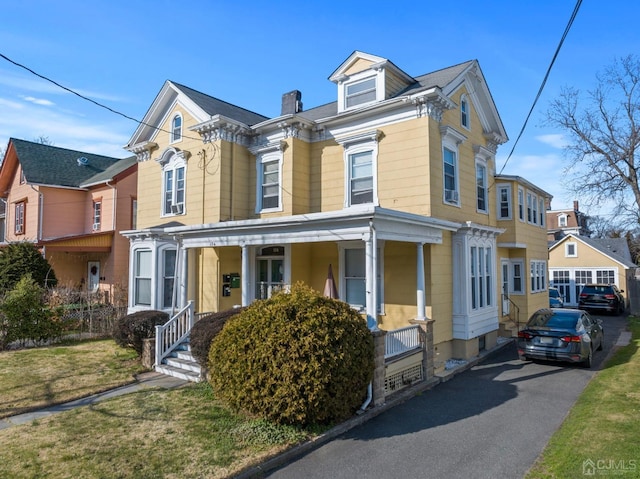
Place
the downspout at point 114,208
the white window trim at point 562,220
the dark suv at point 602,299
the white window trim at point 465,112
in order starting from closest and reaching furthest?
the white window trim at point 465,112
the downspout at point 114,208
the dark suv at point 602,299
the white window trim at point 562,220

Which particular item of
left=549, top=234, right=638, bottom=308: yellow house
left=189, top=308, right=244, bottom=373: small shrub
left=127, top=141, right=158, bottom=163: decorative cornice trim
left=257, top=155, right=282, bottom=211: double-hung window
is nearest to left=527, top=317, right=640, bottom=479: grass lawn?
left=189, top=308, right=244, bottom=373: small shrub

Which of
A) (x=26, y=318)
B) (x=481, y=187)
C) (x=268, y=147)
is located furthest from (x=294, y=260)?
(x=26, y=318)

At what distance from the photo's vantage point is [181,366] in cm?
1035

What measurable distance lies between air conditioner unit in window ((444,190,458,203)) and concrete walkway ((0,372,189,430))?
8.56 m

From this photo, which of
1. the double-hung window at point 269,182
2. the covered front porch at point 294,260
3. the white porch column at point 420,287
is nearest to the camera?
the covered front porch at point 294,260

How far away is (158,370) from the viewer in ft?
34.6

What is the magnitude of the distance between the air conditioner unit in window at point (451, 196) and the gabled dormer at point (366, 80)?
341cm

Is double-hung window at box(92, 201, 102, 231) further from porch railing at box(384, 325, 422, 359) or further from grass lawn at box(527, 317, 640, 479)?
grass lawn at box(527, 317, 640, 479)

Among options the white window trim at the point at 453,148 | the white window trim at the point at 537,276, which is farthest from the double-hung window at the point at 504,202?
the white window trim at the point at 453,148

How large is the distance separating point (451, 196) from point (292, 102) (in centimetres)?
→ 803

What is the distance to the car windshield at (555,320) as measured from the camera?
11.0m

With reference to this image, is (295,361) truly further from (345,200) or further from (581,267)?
(581,267)

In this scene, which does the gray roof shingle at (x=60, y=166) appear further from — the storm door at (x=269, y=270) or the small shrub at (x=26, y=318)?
the storm door at (x=269, y=270)

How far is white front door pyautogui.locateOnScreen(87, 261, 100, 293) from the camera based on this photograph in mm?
22797
